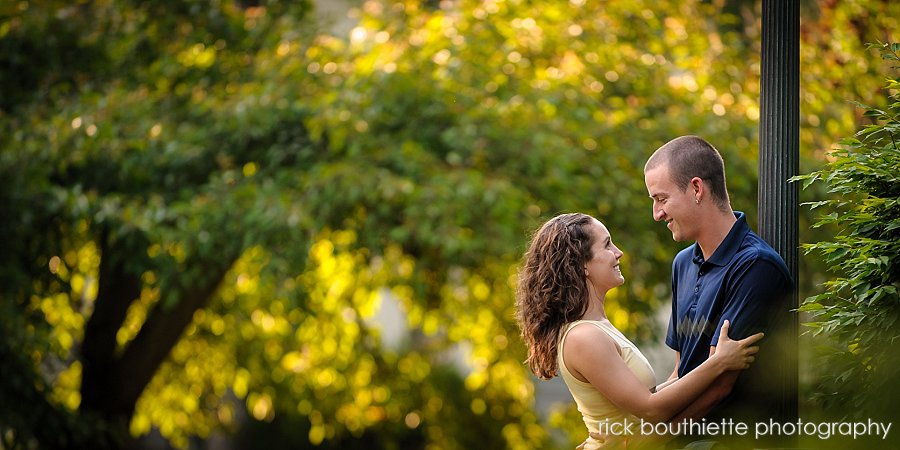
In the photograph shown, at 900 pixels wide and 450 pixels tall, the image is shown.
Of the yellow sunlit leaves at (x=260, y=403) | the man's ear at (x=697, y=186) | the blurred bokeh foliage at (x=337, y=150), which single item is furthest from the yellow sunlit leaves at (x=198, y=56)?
the man's ear at (x=697, y=186)

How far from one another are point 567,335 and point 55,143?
4619 mm

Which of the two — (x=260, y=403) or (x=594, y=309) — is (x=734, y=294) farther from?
(x=260, y=403)

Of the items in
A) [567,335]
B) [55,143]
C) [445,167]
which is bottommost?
[55,143]

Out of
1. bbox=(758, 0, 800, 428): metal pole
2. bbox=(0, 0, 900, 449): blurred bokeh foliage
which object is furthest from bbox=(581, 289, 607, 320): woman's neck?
bbox=(0, 0, 900, 449): blurred bokeh foliage

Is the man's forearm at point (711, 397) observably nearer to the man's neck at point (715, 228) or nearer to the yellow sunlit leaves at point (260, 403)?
the man's neck at point (715, 228)

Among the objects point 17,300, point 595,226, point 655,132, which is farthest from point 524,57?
point 595,226

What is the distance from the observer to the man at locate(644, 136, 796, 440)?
2721mm

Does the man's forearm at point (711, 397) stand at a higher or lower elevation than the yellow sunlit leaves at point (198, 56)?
higher

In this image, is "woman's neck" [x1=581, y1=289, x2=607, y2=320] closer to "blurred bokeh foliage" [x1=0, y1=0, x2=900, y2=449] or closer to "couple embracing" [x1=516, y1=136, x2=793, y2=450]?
"couple embracing" [x1=516, y1=136, x2=793, y2=450]

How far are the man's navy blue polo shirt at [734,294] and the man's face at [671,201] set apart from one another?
4.5 inches

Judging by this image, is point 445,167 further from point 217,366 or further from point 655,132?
point 217,366

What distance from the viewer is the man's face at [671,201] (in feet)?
9.46

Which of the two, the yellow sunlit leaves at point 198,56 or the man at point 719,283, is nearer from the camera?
the man at point 719,283

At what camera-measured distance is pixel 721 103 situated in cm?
716
